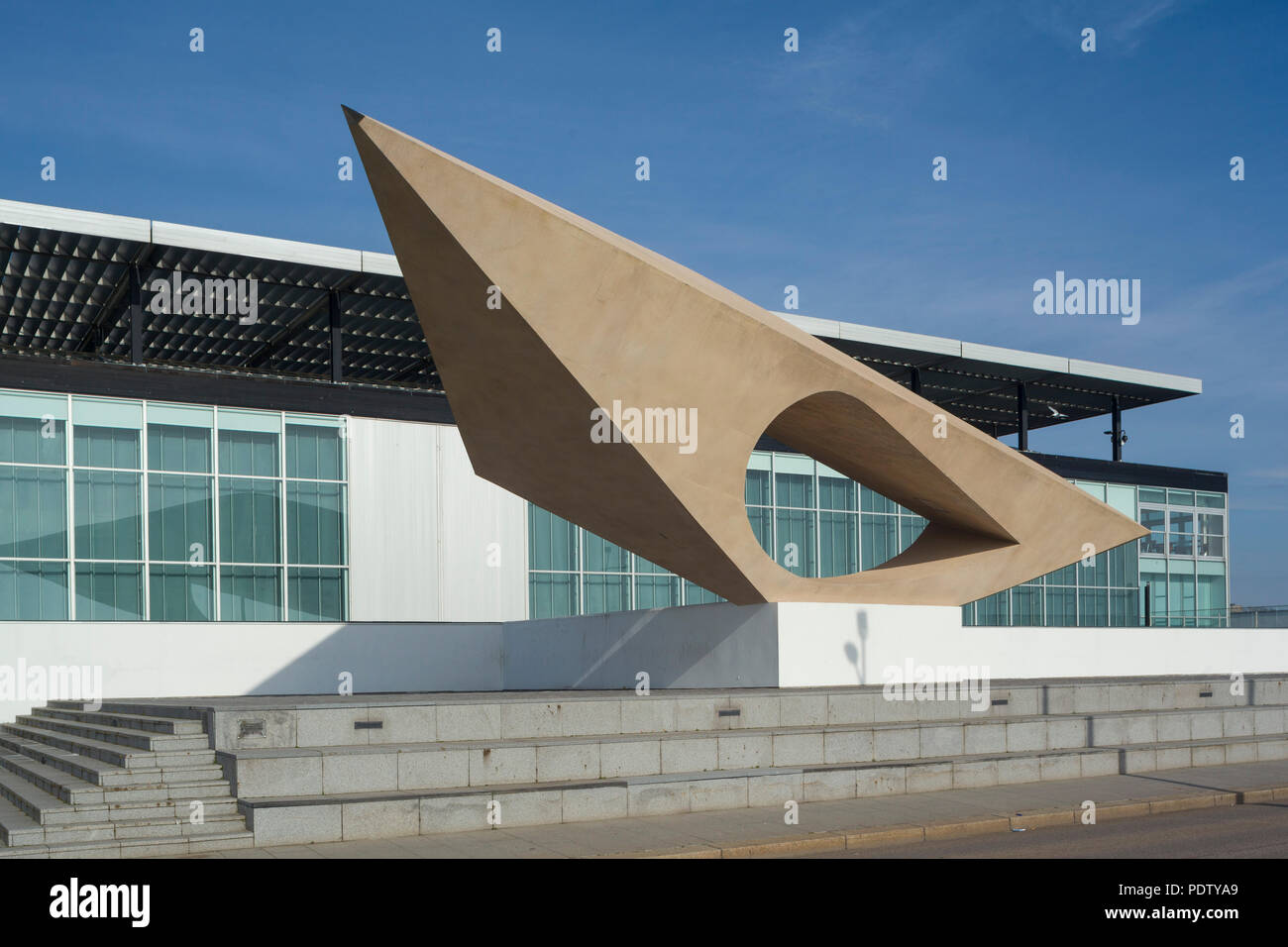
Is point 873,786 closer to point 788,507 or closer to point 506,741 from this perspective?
point 506,741

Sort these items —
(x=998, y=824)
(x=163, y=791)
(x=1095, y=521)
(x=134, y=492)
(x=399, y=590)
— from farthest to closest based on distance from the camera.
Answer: (x=399, y=590)
(x=134, y=492)
(x=1095, y=521)
(x=998, y=824)
(x=163, y=791)

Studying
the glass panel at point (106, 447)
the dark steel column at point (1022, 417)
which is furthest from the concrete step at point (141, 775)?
the dark steel column at point (1022, 417)

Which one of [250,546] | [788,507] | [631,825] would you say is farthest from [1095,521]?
[250,546]

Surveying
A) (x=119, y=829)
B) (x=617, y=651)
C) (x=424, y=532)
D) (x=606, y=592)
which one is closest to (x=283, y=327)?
(x=424, y=532)

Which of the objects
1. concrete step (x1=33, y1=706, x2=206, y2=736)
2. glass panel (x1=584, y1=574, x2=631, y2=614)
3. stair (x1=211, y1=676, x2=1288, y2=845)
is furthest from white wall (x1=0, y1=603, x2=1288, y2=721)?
concrete step (x1=33, y1=706, x2=206, y2=736)

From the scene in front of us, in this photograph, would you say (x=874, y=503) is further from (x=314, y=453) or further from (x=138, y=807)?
(x=138, y=807)

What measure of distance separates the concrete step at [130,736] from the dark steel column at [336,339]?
470 inches

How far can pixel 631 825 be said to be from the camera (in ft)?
42.0

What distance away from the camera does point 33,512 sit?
26.4 meters

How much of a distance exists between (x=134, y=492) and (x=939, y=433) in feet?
58.9

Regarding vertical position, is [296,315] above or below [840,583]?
above

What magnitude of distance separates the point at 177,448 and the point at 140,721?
13469 mm

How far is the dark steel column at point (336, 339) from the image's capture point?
101 feet

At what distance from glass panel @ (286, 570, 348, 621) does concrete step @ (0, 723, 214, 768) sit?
31.3 ft
